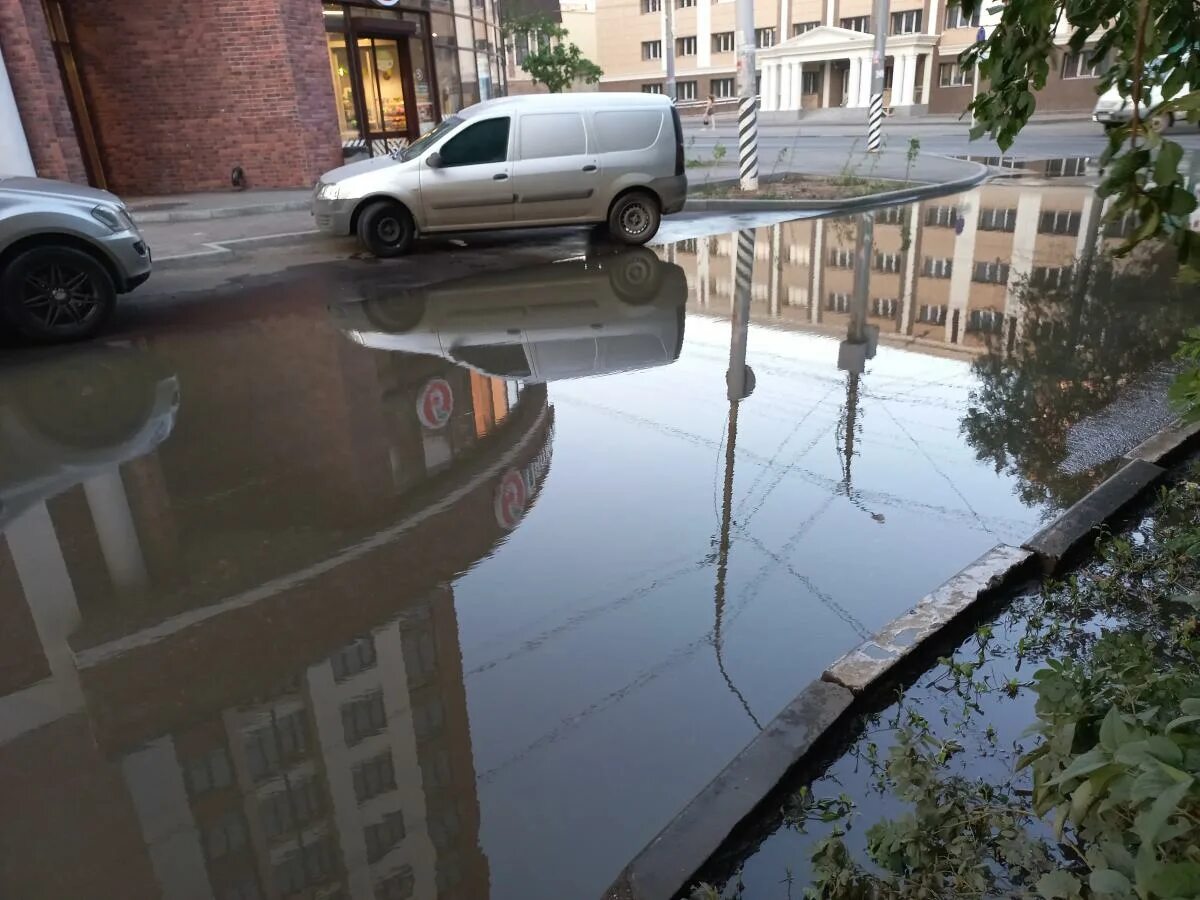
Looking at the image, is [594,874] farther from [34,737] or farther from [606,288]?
[606,288]

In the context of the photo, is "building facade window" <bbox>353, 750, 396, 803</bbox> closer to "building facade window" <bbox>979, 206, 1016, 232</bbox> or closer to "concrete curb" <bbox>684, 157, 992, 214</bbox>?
"building facade window" <bbox>979, 206, 1016, 232</bbox>

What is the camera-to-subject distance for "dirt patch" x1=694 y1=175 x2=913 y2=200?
16.7m

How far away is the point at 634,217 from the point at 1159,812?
11.8 m

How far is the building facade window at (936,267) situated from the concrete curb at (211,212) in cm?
1166

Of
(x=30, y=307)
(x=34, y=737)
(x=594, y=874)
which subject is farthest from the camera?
(x=30, y=307)

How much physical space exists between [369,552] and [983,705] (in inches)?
119

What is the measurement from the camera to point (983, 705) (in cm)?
328

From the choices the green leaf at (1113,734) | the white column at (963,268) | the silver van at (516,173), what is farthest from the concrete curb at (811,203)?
the green leaf at (1113,734)

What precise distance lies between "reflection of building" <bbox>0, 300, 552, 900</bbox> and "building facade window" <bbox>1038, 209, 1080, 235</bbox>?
10.7 m

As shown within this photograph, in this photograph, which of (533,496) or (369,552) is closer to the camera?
(369,552)

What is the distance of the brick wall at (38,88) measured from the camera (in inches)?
528

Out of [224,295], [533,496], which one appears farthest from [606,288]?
[533,496]

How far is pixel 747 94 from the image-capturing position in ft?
55.4

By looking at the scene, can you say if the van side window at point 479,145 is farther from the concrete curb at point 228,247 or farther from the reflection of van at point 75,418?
the reflection of van at point 75,418
